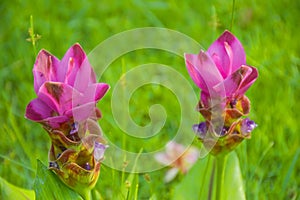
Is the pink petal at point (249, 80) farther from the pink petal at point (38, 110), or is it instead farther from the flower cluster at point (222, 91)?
the pink petal at point (38, 110)

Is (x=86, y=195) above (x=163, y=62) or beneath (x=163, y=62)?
beneath

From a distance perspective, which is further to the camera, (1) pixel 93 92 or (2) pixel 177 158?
(2) pixel 177 158

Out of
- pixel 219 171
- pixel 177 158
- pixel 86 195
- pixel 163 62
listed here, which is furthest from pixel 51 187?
pixel 163 62

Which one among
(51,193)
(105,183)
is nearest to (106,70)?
(105,183)

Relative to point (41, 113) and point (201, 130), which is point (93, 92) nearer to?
point (41, 113)

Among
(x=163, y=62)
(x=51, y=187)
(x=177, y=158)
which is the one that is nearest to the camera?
(x=51, y=187)
